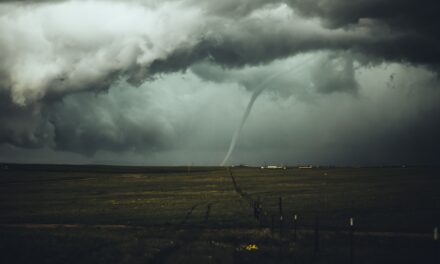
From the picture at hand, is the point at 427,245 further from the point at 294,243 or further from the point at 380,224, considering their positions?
the point at 380,224

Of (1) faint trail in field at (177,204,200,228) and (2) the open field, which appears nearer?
(2) the open field

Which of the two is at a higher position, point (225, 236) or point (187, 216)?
point (225, 236)

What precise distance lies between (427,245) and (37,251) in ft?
80.2

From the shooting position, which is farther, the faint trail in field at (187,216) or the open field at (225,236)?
the faint trail in field at (187,216)

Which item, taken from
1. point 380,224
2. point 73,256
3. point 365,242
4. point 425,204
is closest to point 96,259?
point 73,256

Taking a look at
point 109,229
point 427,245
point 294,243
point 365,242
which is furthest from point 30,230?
point 427,245

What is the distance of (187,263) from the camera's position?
24.1 m

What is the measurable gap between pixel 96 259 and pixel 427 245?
20.0 metres

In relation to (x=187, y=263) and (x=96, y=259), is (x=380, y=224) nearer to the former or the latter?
(x=187, y=263)

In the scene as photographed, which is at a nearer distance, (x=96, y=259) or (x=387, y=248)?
(x=96, y=259)

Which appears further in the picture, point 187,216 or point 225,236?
point 187,216

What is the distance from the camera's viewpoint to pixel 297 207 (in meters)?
55.2

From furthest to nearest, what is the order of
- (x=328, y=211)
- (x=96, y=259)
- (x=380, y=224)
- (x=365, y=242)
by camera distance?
1. (x=328, y=211)
2. (x=380, y=224)
3. (x=365, y=242)
4. (x=96, y=259)

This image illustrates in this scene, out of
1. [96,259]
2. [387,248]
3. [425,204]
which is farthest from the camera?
[425,204]
